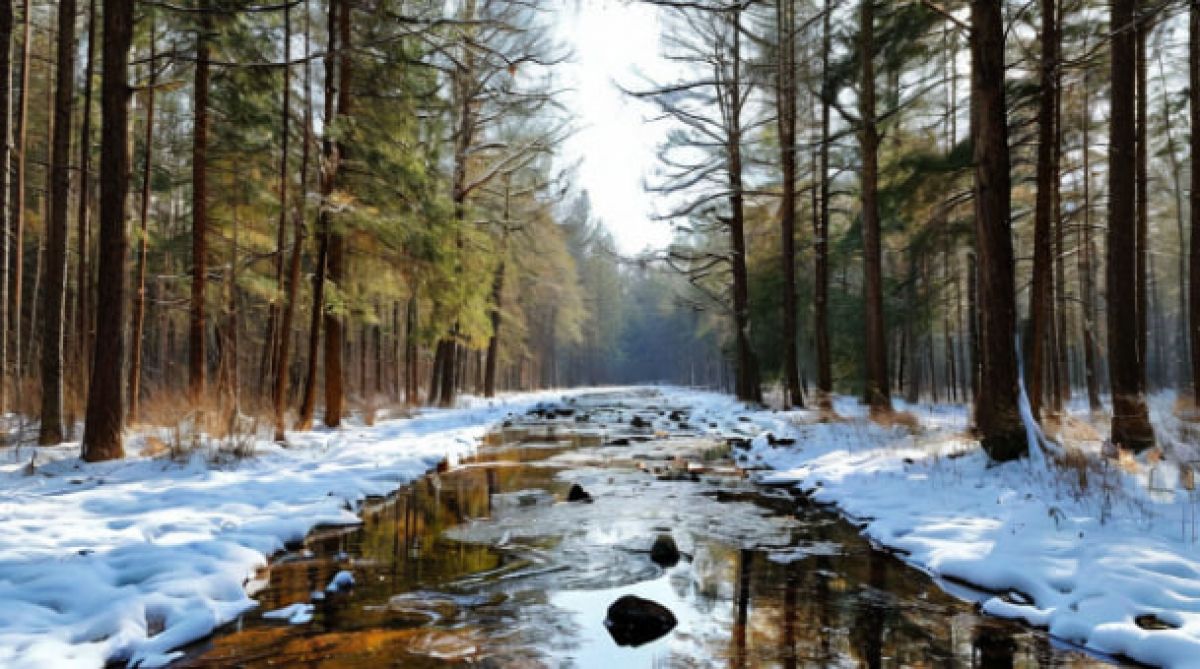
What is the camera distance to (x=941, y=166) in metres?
13.6

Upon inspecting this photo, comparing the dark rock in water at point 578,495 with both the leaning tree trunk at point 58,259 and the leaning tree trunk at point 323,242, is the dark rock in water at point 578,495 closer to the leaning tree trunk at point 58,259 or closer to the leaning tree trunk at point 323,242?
the leaning tree trunk at point 323,242

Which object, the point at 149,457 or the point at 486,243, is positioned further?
the point at 486,243

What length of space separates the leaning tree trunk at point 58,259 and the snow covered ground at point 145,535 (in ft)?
1.93

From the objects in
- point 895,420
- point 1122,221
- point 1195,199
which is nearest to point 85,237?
point 895,420

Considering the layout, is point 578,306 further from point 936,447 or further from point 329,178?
point 936,447

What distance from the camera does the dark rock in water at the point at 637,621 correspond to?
4.20m

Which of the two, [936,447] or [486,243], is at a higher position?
[486,243]

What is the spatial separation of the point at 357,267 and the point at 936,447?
12.0m

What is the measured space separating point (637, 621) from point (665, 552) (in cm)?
166

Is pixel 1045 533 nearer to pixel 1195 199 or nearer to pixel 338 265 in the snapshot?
pixel 1195 199

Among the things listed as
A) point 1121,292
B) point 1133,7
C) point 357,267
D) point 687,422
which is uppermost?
point 1133,7

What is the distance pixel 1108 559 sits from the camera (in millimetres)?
4848

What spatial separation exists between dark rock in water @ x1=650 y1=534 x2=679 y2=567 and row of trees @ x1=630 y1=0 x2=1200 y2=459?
4.68m

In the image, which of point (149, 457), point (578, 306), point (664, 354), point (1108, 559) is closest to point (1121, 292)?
point (1108, 559)
